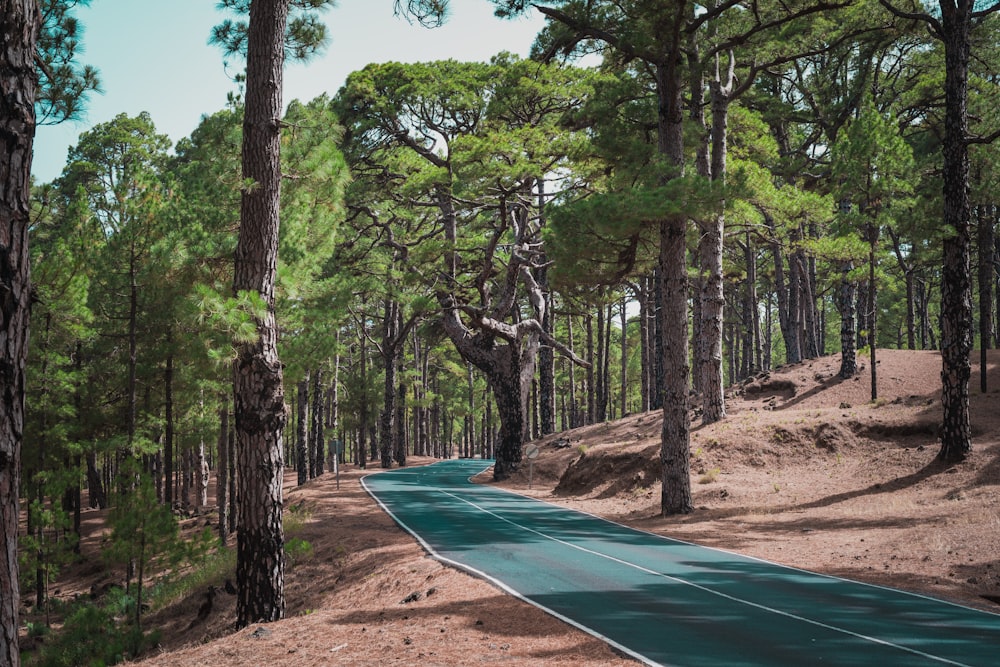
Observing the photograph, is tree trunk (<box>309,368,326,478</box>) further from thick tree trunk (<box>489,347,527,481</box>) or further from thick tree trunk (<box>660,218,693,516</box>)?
thick tree trunk (<box>660,218,693,516</box>)

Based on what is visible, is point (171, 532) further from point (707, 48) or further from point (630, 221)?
point (707, 48)

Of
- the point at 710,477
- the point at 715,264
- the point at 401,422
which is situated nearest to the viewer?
the point at 710,477

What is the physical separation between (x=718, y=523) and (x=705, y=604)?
8.35 meters

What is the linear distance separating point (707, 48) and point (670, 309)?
35.8 feet

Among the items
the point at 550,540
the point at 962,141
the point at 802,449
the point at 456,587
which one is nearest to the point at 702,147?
the point at 962,141

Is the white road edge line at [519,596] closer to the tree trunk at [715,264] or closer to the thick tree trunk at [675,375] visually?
the thick tree trunk at [675,375]

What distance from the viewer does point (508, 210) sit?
2947cm

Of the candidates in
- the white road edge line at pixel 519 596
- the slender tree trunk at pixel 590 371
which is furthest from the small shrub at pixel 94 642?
the slender tree trunk at pixel 590 371

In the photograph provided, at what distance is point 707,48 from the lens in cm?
2480

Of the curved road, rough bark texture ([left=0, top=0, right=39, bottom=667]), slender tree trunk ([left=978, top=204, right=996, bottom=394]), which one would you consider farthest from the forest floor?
rough bark texture ([left=0, top=0, right=39, bottom=667])

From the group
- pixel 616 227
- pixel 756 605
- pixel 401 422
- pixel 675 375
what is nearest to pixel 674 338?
pixel 675 375

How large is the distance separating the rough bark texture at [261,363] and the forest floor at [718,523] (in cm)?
81

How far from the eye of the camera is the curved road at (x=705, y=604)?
25.4ft

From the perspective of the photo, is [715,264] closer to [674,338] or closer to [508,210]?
[674,338]
